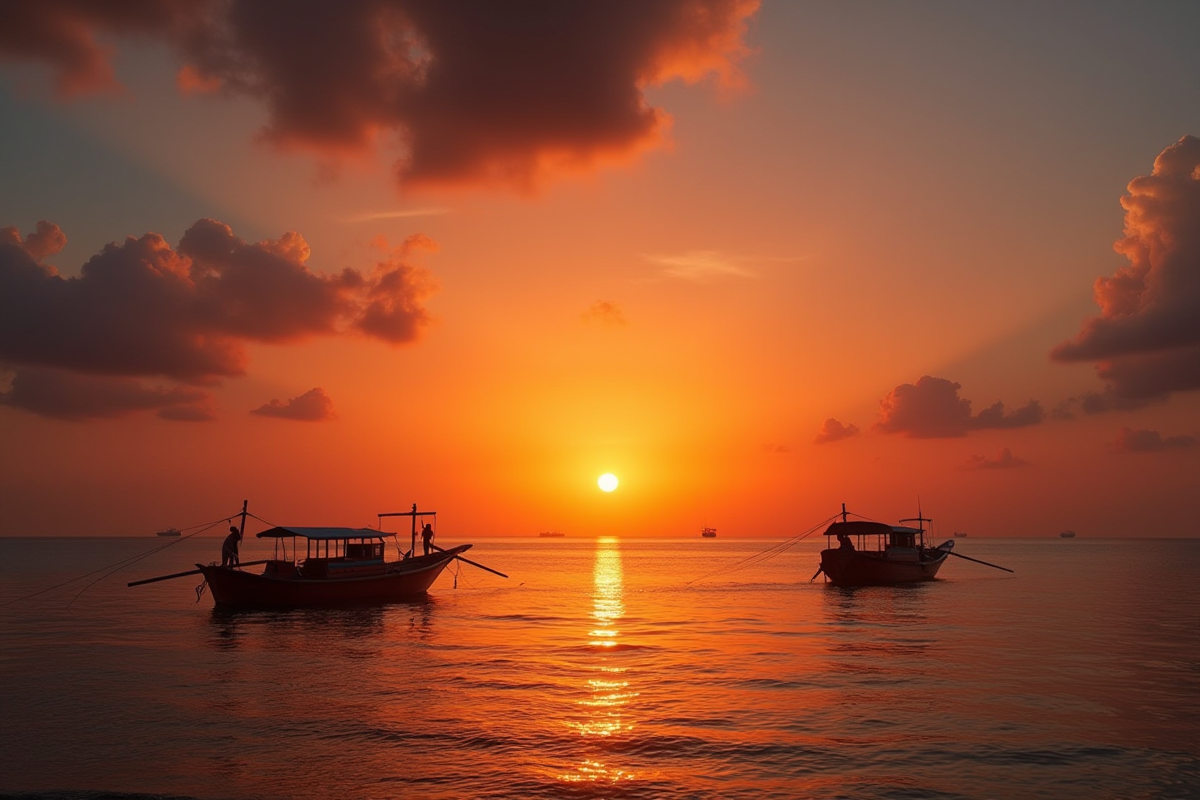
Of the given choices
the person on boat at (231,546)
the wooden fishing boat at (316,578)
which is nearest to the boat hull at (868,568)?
the wooden fishing boat at (316,578)

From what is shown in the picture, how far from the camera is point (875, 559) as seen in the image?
65.2 metres

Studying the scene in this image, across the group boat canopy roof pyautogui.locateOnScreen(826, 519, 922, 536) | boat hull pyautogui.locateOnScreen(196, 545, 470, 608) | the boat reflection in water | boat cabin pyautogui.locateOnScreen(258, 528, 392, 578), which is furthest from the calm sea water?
boat canopy roof pyautogui.locateOnScreen(826, 519, 922, 536)

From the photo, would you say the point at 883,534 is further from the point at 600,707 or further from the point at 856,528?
the point at 600,707

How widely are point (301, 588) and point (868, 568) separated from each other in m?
45.3

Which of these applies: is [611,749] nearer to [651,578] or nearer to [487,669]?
[487,669]

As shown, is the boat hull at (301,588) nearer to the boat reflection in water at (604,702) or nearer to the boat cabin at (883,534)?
the boat reflection in water at (604,702)

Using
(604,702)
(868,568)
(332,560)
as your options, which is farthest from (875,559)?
(604,702)

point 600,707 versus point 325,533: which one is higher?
point 325,533

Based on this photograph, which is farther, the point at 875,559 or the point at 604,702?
the point at 875,559

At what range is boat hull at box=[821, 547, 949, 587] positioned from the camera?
6494cm

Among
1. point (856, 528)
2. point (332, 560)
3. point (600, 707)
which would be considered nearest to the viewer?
point (600, 707)

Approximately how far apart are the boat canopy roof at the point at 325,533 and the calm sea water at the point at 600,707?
197 inches

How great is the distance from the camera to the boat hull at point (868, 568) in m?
64.9

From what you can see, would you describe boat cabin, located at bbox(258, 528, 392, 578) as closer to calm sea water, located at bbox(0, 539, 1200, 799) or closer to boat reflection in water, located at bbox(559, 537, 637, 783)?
calm sea water, located at bbox(0, 539, 1200, 799)
